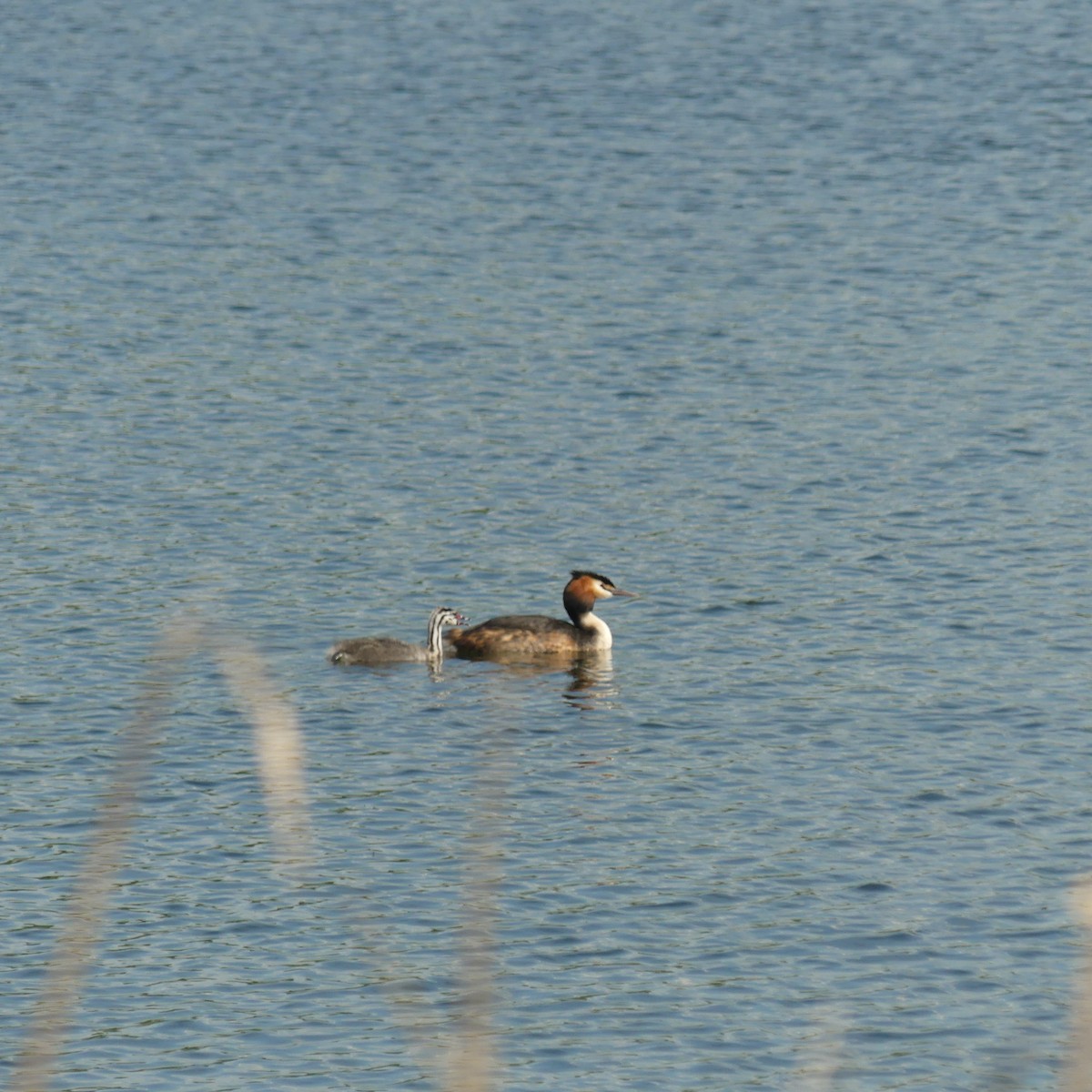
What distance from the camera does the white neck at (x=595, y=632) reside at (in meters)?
22.9

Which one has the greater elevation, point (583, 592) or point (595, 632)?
point (583, 592)

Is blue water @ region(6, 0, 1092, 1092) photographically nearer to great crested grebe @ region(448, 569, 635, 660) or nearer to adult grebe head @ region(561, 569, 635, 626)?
great crested grebe @ region(448, 569, 635, 660)

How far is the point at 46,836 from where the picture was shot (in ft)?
57.2

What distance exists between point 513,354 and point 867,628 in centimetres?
1177

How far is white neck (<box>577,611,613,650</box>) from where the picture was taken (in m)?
22.9

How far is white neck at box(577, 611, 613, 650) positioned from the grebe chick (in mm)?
1397

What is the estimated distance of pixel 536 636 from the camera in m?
22.8

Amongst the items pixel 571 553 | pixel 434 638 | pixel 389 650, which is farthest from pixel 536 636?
pixel 571 553

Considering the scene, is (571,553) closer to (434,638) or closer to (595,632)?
(595,632)

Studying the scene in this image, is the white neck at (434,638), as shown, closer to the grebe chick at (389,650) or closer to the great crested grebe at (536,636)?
the grebe chick at (389,650)

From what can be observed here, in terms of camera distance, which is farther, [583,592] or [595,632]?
[583,592]

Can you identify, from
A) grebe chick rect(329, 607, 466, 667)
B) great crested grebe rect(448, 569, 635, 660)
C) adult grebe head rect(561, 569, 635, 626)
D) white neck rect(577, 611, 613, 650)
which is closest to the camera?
grebe chick rect(329, 607, 466, 667)

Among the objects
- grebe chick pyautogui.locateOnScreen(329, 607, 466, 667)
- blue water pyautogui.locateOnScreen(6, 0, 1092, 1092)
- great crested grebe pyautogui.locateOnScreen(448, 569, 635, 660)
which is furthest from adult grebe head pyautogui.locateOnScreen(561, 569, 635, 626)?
grebe chick pyautogui.locateOnScreen(329, 607, 466, 667)

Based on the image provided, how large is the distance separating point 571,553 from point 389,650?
4123 millimetres
